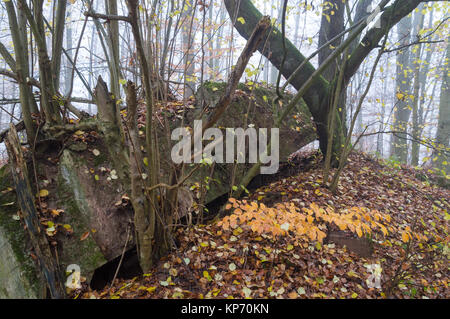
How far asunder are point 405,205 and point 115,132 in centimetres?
475

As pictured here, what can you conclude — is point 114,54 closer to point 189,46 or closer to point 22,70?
point 189,46

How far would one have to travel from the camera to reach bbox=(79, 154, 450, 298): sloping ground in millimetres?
2465

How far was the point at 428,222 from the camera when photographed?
4008 mm

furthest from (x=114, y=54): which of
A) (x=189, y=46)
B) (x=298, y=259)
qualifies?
(x=298, y=259)

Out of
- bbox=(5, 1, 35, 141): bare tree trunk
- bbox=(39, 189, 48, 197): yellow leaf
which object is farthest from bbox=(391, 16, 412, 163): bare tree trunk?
bbox=(5, 1, 35, 141): bare tree trunk

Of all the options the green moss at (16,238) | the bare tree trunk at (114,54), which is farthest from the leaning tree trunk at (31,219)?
the bare tree trunk at (114,54)

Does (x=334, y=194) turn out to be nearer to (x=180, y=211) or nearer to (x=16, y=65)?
(x=180, y=211)

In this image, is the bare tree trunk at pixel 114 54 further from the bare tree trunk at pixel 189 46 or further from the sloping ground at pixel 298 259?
the sloping ground at pixel 298 259

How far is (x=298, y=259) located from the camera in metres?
2.89

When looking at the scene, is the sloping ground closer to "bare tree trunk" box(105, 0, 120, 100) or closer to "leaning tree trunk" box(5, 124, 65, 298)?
"leaning tree trunk" box(5, 124, 65, 298)

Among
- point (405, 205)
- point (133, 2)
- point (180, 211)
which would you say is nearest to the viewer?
point (133, 2)

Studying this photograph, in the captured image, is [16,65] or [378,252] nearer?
[16,65]

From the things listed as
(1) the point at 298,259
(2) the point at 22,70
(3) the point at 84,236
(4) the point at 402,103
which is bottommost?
(1) the point at 298,259
